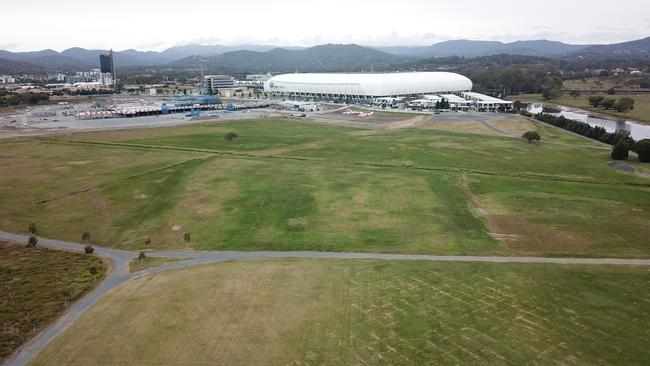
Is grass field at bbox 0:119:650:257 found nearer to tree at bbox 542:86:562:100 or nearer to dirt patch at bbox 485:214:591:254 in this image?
dirt patch at bbox 485:214:591:254

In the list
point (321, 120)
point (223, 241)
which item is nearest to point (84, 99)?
point (321, 120)

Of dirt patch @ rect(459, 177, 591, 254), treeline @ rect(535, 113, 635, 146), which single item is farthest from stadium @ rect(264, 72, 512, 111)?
dirt patch @ rect(459, 177, 591, 254)

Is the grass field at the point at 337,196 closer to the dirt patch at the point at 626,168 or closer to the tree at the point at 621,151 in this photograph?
the dirt patch at the point at 626,168

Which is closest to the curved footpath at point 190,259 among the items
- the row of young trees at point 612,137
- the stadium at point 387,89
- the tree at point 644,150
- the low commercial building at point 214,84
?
the tree at point 644,150

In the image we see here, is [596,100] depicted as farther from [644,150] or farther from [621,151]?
[644,150]

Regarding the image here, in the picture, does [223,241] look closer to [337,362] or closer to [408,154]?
[337,362]

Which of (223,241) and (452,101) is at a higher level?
(452,101)
